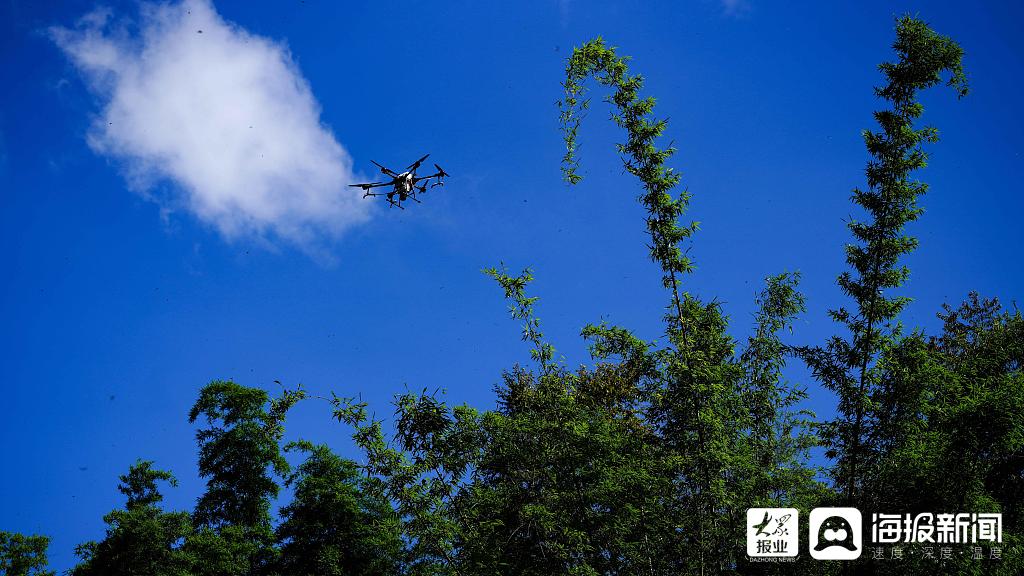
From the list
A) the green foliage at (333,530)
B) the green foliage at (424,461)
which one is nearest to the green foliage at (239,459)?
the green foliage at (333,530)

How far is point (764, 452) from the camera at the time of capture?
26.1 ft

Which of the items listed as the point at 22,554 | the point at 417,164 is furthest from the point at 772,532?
the point at 22,554

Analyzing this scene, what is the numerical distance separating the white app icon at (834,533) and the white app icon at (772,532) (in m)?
0.23

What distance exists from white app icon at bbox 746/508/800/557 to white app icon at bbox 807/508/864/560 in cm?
23

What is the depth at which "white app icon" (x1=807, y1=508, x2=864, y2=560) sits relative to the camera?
6363mm

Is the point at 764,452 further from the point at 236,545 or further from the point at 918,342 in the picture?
the point at 236,545

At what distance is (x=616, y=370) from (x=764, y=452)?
27.0ft

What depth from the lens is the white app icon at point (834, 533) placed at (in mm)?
6363

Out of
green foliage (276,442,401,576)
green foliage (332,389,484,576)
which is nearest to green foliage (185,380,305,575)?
green foliage (276,442,401,576)

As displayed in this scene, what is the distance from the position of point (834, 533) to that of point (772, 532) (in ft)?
2.05

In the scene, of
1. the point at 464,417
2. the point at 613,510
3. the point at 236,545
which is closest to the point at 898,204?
the point at 613,510

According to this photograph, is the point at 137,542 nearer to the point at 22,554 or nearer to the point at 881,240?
the point at 22,554

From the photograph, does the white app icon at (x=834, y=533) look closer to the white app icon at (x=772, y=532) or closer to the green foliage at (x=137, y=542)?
the white app icon at (x=772, y=532)

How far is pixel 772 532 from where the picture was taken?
628 centimetres
